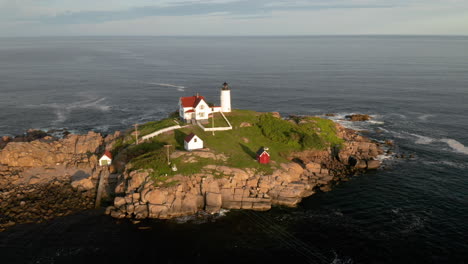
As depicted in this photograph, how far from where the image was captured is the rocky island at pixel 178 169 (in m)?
41.5

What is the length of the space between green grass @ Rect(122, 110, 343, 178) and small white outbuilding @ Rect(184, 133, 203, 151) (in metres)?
1.66

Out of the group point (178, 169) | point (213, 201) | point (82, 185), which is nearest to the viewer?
point (213, 201)

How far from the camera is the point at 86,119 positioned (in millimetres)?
83562

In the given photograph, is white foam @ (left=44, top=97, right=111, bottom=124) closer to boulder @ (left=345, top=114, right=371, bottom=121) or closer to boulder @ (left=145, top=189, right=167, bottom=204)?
boulder @ (left=145, top=189, right=167, bottom=204)

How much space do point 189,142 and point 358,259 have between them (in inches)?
1063

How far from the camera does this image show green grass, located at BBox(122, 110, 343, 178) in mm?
45750

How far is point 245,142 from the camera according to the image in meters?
54.2

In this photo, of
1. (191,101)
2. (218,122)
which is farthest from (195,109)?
(218,122)

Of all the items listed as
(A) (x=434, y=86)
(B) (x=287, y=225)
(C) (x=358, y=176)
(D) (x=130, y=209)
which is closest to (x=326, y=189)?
(C) (x=358, y=176)

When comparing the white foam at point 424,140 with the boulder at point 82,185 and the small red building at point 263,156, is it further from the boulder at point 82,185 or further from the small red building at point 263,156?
the boulder at point 82,185

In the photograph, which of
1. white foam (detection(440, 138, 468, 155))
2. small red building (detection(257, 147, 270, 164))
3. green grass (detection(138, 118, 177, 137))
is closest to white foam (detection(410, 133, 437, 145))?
white foam (detection(440, 138, 468, 155))

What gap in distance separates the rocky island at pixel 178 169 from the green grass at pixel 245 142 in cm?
15

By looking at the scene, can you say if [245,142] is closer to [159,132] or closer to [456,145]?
[159,132]

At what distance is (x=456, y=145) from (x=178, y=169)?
51893 mm
